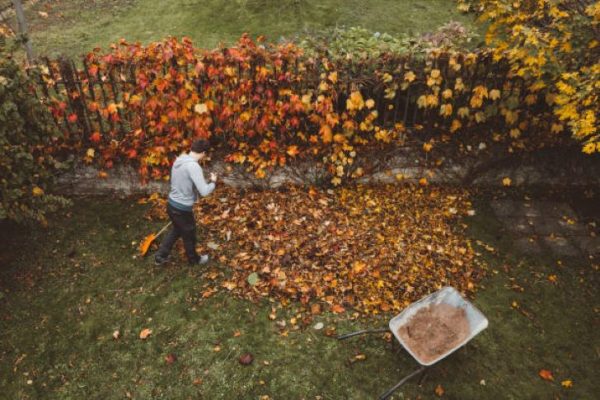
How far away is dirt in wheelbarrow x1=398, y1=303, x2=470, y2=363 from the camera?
4.22 meters

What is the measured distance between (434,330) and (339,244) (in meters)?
1.79

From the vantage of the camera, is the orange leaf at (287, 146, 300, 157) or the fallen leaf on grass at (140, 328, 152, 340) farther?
the orange leaf at (287, 146, 300, 157)

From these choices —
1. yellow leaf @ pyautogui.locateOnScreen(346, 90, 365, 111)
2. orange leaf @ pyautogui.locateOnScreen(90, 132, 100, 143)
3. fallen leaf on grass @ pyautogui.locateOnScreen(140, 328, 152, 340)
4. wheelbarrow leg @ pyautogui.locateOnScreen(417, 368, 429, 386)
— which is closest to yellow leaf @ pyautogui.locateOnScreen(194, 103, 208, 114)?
orange leaf @ pyautogui.locateOnScreen(90, 132, 100, 143)

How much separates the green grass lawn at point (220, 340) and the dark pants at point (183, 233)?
257mm

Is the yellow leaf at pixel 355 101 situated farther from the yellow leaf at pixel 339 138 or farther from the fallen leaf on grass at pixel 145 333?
the fallen leaf on grass at pixel 145 333

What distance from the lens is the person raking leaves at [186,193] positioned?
4.74 m

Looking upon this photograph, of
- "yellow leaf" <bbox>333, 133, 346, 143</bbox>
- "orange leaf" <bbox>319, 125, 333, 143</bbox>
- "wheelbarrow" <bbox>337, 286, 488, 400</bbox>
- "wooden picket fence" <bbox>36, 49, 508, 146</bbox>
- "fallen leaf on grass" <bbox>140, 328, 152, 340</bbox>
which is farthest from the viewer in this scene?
"yellow leaf" <bbox>333, 133, 346, 143</bbox>

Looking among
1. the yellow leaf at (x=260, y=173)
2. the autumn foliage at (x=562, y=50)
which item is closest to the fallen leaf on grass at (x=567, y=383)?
the autumn foliage at (x=562, y=50)

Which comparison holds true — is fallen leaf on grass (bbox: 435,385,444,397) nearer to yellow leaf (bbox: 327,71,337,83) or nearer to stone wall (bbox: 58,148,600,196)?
stone wall (bbox: 58,148,600,196)

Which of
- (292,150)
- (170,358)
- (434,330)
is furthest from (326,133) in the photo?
(170,358)

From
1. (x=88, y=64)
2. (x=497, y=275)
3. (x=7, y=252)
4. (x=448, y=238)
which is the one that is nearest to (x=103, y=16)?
(x=88, y=64)

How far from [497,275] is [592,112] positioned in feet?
7.44

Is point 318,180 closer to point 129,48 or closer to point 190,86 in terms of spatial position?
point 190,86

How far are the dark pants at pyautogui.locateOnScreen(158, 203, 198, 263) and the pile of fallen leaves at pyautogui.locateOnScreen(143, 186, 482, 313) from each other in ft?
1.26
